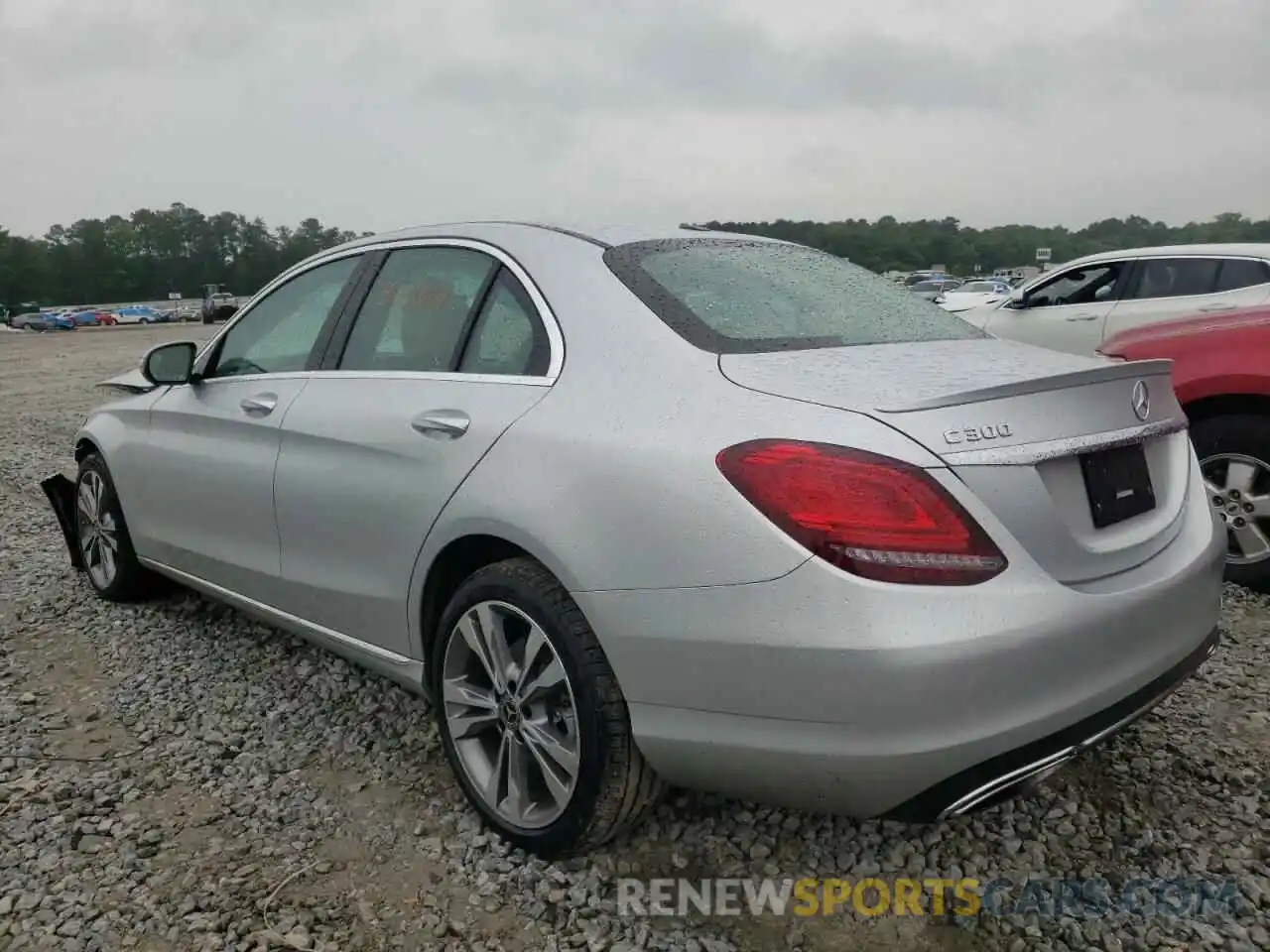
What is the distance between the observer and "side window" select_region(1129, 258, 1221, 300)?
24.1ft

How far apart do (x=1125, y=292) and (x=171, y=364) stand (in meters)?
6.91

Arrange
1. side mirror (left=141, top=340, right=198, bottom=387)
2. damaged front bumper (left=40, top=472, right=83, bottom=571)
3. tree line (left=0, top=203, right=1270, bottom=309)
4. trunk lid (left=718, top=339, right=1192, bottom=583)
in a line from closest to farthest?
Answer: 1. trunk lid (left=718, top=339, right=1192, bottom=583)
2. side mirror (left=141, top=340, right=198, bottom=387)
3. damaged front bumper (left=40, top=472, right=83, bottom=571)
4. tree line (left=0, top=203, right=1270, bottom=309)

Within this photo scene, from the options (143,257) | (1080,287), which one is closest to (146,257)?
(143,257)

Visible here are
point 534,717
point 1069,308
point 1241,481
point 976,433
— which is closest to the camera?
point 976,433

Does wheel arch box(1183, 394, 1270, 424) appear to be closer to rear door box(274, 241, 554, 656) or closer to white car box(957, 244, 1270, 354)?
rear door box(274, 241, 554, 656)

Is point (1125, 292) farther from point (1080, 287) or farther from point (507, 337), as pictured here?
point (507, 337)

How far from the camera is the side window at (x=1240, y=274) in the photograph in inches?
277

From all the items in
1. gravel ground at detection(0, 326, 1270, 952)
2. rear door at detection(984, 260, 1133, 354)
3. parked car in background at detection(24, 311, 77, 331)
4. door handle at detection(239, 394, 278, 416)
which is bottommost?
parked car in background at detection(24, 311, 77, 331)

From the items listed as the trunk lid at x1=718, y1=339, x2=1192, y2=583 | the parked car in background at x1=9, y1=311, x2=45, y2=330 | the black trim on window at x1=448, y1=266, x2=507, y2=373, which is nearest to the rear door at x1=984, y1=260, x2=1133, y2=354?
the trunk lid at x1=718, y1=339, x2=1192, y2=583

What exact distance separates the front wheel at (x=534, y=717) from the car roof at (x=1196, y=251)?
680 centimetres

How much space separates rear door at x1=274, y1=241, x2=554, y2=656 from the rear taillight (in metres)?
0.76

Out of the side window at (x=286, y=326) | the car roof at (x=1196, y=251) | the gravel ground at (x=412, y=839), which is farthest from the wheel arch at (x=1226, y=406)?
the car roof at (x=1196, y=251)

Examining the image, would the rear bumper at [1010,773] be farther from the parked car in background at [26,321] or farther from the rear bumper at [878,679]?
the parked car in background at [26,321]

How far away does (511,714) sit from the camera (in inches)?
96.6
